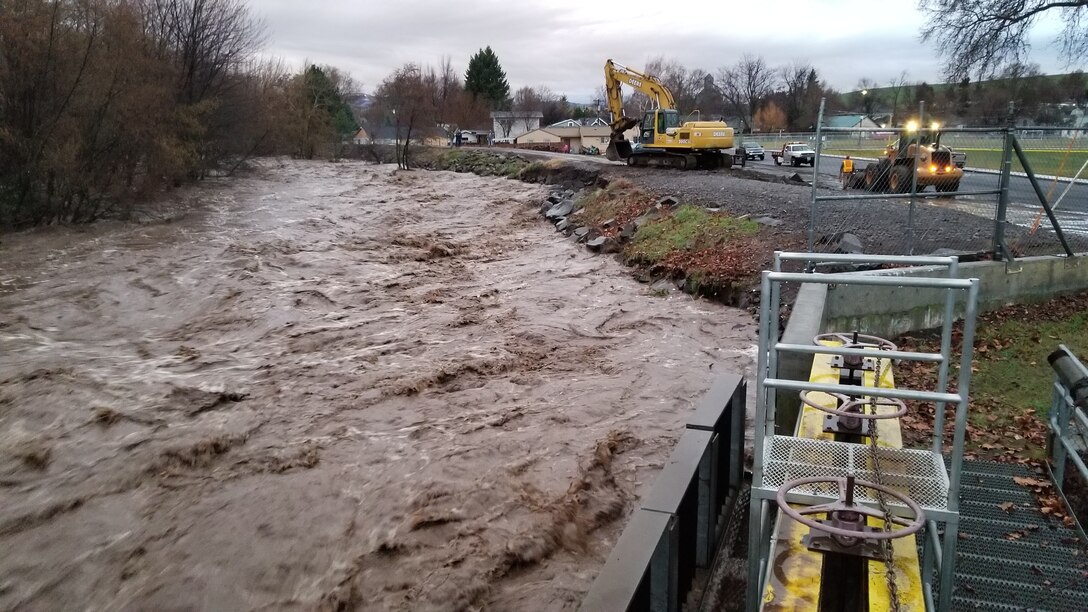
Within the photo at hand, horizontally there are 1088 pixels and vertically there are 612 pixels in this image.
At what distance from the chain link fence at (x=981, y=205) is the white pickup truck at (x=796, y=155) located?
2536cm

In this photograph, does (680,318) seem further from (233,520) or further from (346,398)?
(233,520)

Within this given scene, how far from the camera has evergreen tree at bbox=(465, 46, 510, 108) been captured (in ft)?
356

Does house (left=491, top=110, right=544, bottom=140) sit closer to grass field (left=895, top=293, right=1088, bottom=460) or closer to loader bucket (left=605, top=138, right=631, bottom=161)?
loader bucket (left=605, top=138, right=631, bottom=161)

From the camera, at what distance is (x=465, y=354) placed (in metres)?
10.5

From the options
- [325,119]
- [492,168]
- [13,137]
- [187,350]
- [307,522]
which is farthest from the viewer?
[325,119]

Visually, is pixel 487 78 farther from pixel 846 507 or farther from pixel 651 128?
pixel 846 507

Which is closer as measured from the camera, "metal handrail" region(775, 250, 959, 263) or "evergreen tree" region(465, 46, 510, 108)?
"metal handrail" region(775, 250, 959, 263)

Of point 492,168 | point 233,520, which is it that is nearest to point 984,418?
point 233,520

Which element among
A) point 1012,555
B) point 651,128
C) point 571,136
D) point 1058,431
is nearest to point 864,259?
point 1012,555

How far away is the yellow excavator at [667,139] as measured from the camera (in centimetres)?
2847

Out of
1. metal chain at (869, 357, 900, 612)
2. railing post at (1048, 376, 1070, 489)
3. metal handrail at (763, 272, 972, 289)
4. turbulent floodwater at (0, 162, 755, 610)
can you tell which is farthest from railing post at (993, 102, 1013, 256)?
metal handrail at (763, 272, 972, 289)

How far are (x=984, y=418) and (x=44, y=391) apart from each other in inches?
396

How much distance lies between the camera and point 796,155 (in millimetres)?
40188

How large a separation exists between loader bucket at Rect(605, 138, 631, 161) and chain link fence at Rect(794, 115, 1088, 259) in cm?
1590
